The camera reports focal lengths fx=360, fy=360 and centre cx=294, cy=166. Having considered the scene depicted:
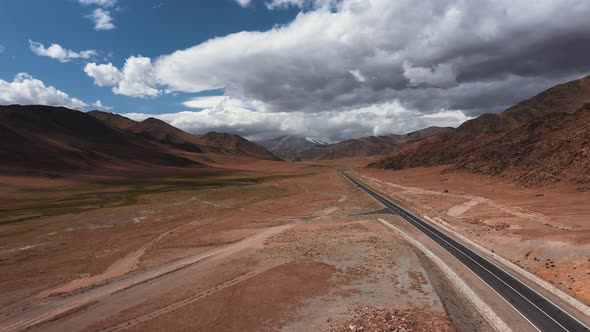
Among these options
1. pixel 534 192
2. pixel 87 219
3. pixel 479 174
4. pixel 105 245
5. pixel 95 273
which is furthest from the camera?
pixel 479 174

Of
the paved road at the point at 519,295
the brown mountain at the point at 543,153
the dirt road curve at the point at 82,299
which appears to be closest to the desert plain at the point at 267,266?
the dirt road curve at the point at 82,299

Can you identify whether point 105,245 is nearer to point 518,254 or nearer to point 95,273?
point 95,273

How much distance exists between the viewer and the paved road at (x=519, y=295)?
20722mm

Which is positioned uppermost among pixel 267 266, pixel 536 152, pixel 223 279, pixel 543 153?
pixel 536 152

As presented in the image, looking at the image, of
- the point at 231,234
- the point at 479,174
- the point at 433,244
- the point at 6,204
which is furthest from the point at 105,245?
the point at 479,174

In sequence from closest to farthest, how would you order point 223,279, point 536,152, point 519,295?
point 519,295 < point 223,279 < point 536,152

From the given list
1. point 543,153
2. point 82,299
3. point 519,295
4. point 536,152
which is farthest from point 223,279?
point 536,152

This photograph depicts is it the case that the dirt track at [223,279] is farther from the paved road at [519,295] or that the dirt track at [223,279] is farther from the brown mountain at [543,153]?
the brown mountain at [543,153]

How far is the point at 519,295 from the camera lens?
2455 centimetres

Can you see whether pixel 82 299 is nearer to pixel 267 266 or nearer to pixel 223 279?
pixel 223 279

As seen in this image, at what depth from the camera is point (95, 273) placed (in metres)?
32.5

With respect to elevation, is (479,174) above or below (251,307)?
above

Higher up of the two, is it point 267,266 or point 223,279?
point 267,266

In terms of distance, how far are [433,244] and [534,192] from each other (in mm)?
41992
